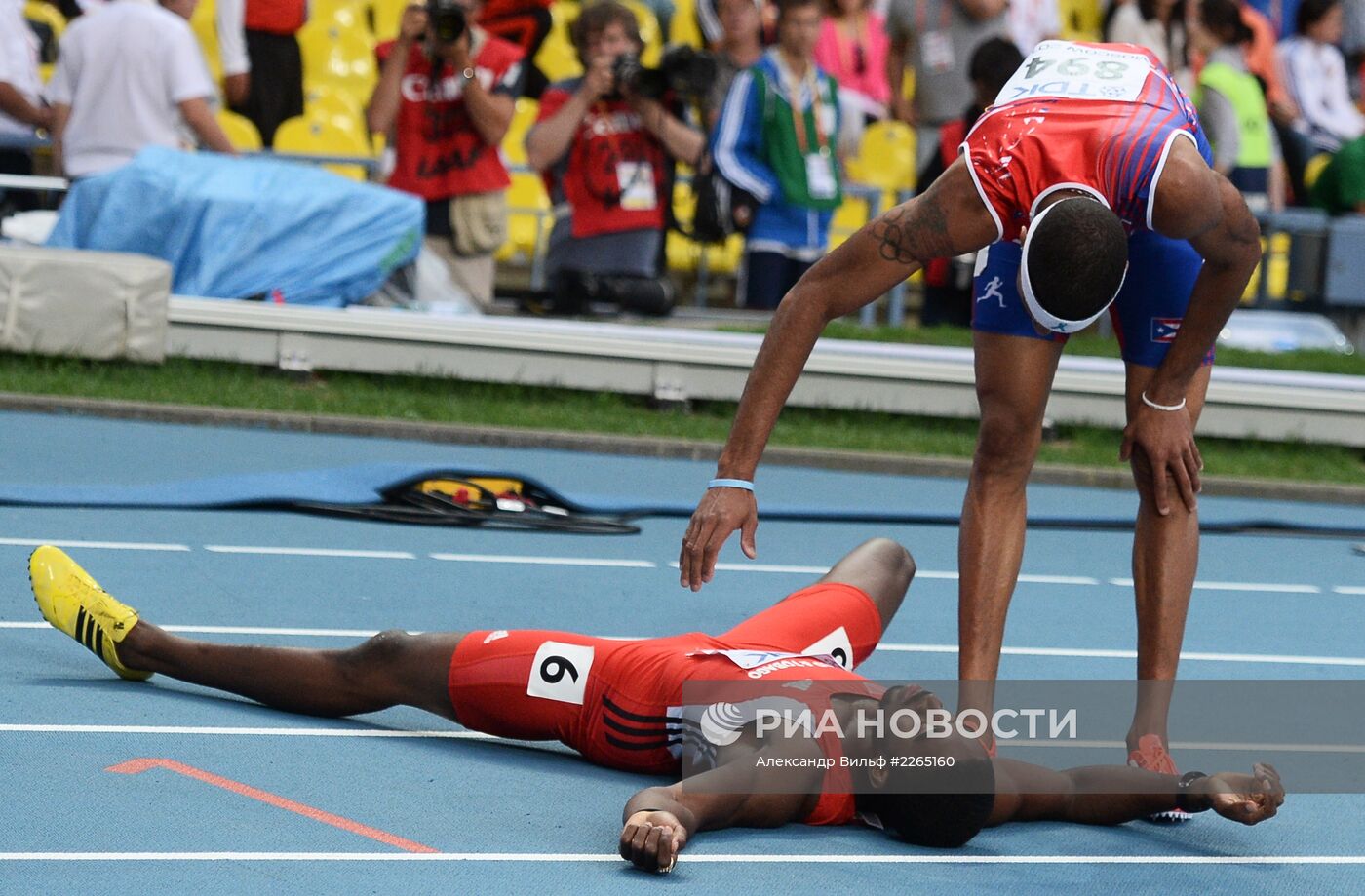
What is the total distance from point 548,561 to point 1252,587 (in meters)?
2.69

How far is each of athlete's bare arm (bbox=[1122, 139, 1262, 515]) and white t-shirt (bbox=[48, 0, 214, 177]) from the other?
23.1 feet

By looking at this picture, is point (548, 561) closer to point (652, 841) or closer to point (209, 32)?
point (652, 841)

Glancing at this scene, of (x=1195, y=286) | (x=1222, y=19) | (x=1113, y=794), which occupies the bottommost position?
(x=1113, y=794)

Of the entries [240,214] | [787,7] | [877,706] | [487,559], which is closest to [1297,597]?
[487,559]

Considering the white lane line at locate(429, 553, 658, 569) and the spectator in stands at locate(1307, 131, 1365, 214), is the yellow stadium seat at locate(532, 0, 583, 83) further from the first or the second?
the white lane line at locate(429, 553, 658, 569)

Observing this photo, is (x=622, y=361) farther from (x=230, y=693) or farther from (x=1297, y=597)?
(x=230, y=693)

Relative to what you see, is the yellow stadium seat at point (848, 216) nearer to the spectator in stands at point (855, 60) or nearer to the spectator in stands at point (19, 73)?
the spectator in stands at point (855, 60)

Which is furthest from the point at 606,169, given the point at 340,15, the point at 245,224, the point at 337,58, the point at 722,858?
the point at 722,858

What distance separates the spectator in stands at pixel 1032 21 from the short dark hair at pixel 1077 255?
903cm

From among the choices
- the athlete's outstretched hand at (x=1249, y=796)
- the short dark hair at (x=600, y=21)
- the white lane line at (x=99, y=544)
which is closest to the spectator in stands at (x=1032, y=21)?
the short dark hair at (x=600, y=21)

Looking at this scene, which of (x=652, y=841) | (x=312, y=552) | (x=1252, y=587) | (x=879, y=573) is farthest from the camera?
(x=1252, y=587)

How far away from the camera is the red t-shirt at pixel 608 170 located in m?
10.5

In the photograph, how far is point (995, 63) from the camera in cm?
859

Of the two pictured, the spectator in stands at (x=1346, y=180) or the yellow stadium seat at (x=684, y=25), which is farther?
the yellow stadium seat at (x=684, y=25)
